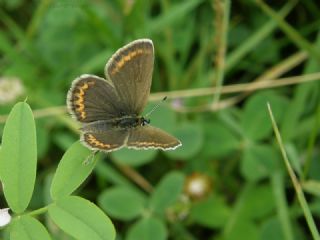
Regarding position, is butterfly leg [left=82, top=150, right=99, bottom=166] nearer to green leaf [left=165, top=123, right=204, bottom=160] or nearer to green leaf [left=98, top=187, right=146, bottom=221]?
green leaf [left=98, top=187, right=146, bottom=221]

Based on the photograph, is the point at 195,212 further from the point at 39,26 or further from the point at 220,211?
the point at 39,26

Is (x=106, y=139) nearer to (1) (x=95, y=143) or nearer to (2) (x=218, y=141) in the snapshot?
(1) (x=95, y=143)

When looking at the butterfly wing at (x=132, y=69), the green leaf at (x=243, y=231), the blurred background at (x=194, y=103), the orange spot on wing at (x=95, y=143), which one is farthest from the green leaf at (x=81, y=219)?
the green leaf at (x=243, y=231)

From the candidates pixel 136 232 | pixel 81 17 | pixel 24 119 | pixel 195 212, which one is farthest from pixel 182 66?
pixel 24 119

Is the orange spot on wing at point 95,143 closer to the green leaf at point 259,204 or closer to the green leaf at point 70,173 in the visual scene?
the green leaf at point 70,173

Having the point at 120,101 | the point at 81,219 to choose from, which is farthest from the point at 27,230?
the point at 120,101
